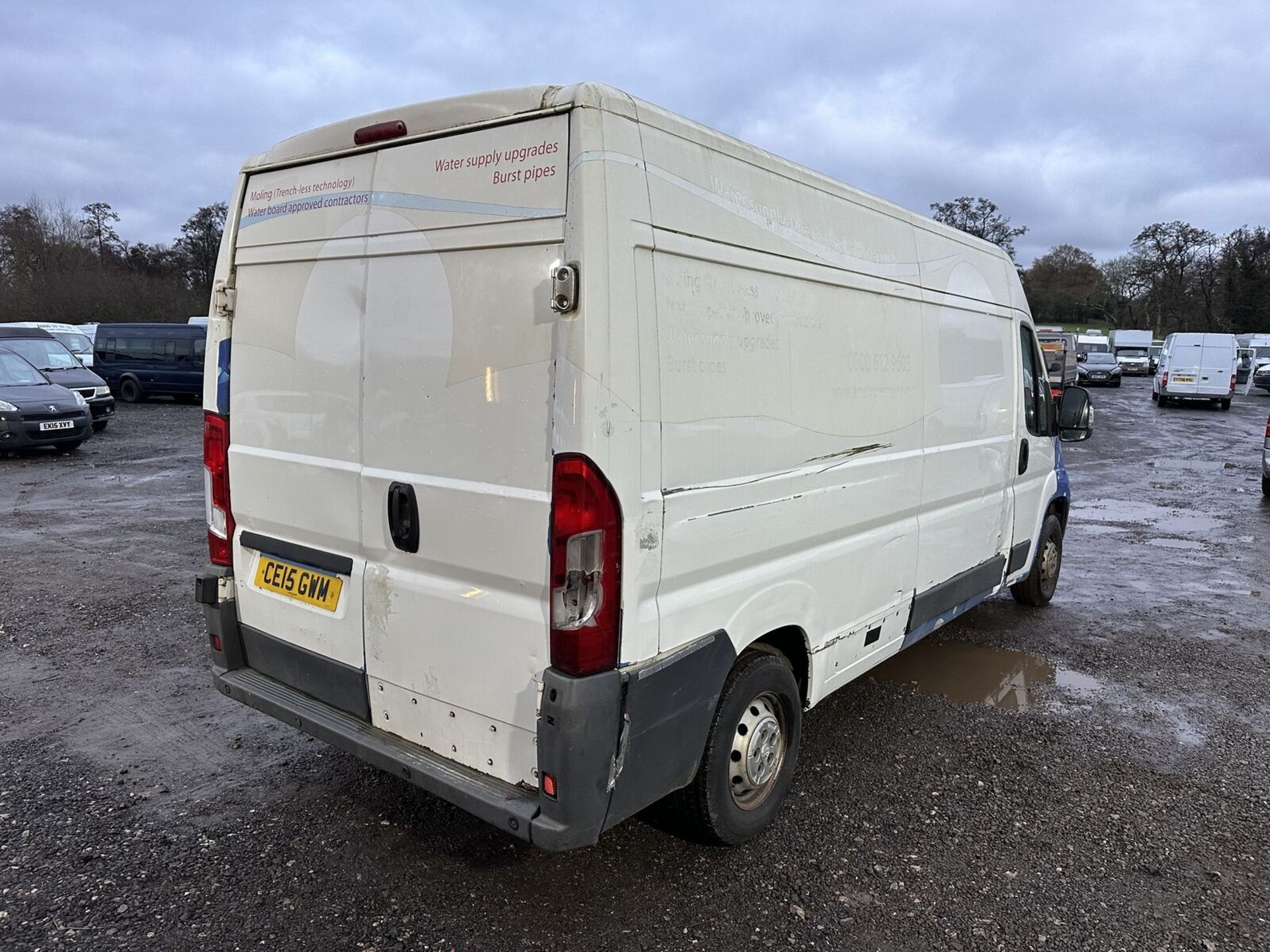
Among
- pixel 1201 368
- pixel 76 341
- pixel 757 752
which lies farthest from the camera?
pixel 76 341

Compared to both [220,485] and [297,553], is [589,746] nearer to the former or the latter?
[297,553]

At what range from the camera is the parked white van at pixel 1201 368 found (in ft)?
89.8

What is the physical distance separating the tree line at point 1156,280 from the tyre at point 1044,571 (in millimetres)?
59298

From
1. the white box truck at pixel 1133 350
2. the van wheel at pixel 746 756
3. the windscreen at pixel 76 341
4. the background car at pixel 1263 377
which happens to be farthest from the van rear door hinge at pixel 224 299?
the white box truck at pixel 1133 350

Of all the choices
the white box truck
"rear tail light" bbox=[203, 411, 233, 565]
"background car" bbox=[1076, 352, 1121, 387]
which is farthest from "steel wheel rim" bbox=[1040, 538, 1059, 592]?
the white box truck

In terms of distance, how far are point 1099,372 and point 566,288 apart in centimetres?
4224

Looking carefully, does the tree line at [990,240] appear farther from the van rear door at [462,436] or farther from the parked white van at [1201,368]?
the van rear door at [462,436]

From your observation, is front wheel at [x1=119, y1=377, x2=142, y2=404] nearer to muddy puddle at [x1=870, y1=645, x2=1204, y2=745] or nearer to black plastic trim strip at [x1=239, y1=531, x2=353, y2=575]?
black plastic trim strip at [x1=239, y1=531, x2=353, y2=575]

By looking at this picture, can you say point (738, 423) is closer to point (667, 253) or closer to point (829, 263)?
point (667, 253)

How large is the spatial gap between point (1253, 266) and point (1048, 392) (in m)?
74.5

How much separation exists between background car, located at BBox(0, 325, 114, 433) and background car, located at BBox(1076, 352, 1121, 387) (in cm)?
3703

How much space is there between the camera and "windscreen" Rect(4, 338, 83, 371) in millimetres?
17078

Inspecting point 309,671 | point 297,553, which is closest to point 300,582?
point 297,553

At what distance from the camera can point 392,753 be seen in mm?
2936
